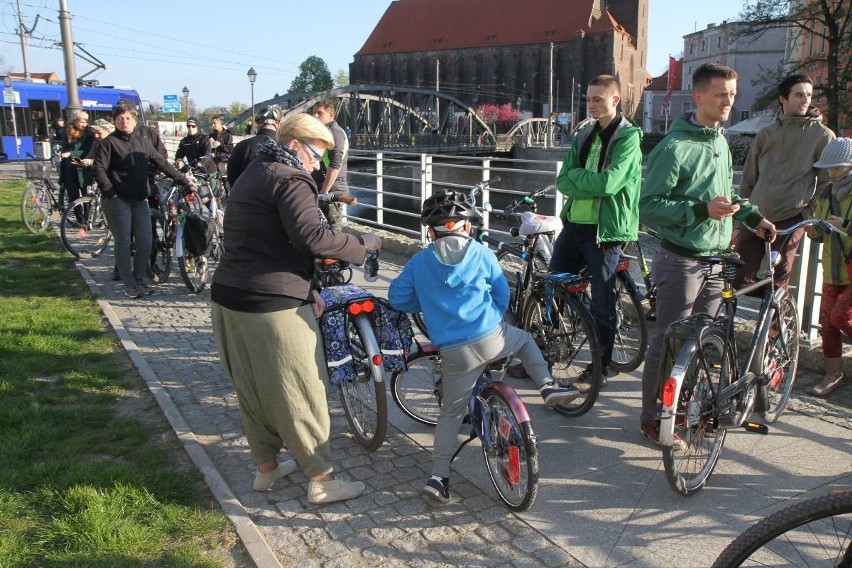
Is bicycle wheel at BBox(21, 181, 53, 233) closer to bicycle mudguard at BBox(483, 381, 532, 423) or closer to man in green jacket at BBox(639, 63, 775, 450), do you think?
bicycle mudguard at BBox(483, 381, 532, 423)

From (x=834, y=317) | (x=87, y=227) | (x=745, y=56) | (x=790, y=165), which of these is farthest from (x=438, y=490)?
(x=745, y=56)

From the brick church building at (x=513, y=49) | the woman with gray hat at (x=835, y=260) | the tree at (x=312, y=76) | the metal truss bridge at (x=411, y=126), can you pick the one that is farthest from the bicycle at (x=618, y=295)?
the tree at (x=312, y=76)

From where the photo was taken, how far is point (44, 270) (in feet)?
30.5

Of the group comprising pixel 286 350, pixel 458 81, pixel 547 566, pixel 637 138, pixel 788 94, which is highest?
pixel 458 81

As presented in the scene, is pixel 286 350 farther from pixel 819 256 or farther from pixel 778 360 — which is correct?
pixel 819 256

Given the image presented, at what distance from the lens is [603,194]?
4.41m

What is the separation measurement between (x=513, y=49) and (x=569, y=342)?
3933 inches

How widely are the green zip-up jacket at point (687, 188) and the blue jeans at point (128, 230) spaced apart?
579cm

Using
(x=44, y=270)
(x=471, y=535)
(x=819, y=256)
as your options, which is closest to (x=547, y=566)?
(x=471, y=535)

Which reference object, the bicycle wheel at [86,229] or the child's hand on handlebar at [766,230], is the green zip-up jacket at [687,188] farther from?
the bicycle wheel at [86,229]

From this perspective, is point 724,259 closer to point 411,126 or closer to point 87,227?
point 87,227

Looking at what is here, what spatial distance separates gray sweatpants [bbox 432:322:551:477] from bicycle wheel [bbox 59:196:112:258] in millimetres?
8155

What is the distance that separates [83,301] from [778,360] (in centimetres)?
659

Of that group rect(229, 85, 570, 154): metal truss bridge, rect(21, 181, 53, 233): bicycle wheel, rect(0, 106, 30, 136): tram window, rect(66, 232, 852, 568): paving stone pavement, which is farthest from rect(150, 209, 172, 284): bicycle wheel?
rect(229, 85, 570, 154): metal truss bridge
